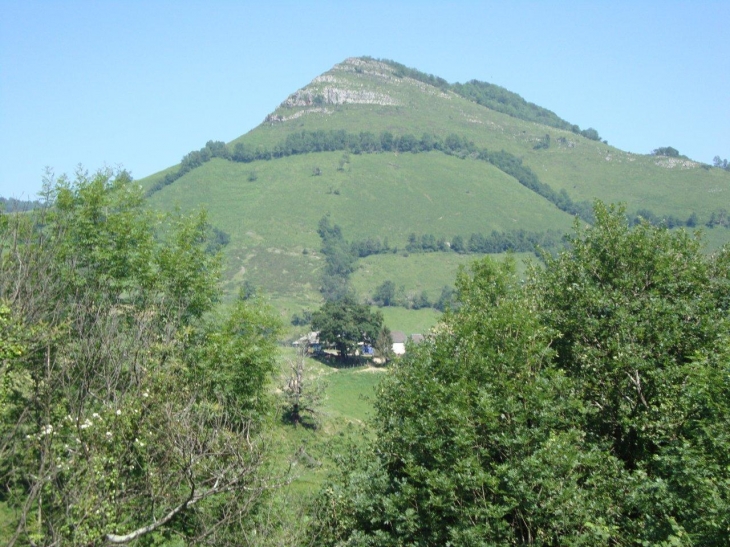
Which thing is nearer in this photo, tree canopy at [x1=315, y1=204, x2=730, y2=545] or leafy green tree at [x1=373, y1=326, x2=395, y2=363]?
tree canopy at [x1=315, y1=204, x2=730, y2=545]

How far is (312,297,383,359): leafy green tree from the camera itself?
329ft

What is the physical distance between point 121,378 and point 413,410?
26.1ft

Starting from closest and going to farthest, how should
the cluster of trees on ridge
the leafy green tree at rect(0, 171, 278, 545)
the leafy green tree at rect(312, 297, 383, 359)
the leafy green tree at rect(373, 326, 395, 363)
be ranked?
1. the leafy green tree at rect(0, 171, 278, 545)
2. the cluster of trees on ridge
3. the leafy green tree at rect(373, 326, 395, 363)
4. the leafy green tree at rect(312, 297, 383, 359)

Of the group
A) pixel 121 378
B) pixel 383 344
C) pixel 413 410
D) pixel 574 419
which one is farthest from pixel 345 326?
pixel 574 419

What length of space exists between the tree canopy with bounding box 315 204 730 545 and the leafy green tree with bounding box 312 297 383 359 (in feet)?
249

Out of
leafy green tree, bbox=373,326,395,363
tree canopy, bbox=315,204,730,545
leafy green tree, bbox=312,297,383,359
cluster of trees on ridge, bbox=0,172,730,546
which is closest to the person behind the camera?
cluster of trees on ridge, bbox=0,172,730,546

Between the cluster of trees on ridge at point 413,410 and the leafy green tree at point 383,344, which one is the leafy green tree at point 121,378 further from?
the leafy green tree at point 383,344

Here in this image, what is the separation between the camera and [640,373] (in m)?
19.1

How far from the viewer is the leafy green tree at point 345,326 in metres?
100

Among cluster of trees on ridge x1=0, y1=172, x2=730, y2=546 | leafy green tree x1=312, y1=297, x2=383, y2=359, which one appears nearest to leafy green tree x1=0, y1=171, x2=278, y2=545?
cluster of trees on ridge x1=0, y1=172, x2=730, y2=546

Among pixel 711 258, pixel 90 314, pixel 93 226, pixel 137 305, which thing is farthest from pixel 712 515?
pixel 93 226

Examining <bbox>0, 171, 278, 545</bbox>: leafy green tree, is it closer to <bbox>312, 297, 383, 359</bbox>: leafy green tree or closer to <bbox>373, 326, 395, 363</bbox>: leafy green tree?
<bbox>373, 326, 395, 363</bbox>: leafy green tree

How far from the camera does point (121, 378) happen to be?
17.7 meters

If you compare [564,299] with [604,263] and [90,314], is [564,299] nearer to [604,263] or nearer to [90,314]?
[604,263]
